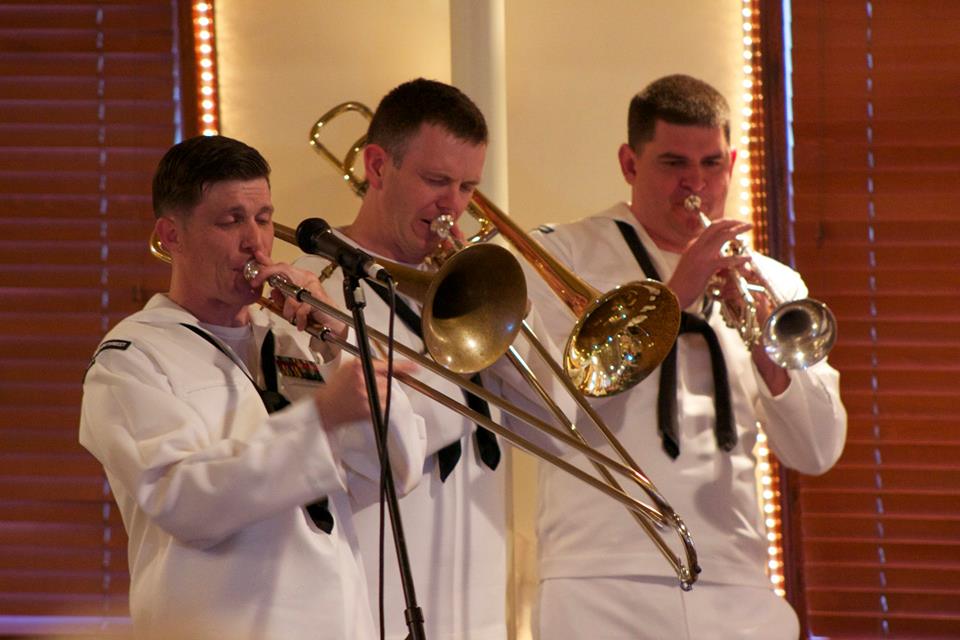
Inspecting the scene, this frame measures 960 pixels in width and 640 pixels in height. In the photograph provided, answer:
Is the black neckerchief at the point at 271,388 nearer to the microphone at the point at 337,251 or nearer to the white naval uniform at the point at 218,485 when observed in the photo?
the white naval uniform at the point at 218,485

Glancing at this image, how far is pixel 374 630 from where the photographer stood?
8.67 ft

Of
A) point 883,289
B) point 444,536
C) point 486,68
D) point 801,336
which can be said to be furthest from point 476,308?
point 883,289

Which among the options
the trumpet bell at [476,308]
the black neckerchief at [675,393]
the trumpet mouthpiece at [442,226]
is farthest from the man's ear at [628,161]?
the trumpet bell at [476,308]

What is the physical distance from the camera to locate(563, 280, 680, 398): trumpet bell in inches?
122

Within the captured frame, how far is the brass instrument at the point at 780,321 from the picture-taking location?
3385 millimetres

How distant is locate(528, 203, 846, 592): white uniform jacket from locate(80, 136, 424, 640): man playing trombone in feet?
2.35

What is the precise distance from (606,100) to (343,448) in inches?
79.5

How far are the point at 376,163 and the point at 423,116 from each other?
16 centimetres

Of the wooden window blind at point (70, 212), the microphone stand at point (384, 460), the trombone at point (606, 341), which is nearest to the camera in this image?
the microphone stand at point (384, 460)

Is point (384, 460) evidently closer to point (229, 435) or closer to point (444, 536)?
point (229, 435)

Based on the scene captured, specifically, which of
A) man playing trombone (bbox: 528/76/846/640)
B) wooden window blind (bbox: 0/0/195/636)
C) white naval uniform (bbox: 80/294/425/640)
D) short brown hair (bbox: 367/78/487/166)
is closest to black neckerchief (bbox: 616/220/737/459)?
man playing trombone (bbox: 528/76/846/640)

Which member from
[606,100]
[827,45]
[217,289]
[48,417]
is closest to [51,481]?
[48,417]

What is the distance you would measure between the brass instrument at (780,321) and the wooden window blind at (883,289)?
888mm

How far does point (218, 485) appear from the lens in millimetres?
2346
